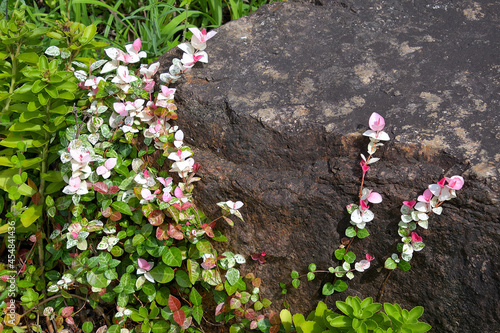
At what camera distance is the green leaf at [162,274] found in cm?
185

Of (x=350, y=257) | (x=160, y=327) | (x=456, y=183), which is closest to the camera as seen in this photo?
(x=456, y=183)

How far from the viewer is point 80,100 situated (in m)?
2.10

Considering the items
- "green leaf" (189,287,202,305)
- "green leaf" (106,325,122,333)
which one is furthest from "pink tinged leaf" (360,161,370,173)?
"green leaf" (106,325,122,333)

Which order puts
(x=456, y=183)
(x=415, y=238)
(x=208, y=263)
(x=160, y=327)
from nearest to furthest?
1. (x=456, y=183)
2. (x=415, y=238)
3. (x=208, y=263)
4. (x=160, y=327)

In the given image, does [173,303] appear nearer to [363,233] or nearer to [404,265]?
[363,233]

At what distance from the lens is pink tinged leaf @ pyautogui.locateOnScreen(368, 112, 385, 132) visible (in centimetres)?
159

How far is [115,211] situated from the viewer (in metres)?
1.86

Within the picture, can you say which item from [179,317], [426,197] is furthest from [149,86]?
[426,197]

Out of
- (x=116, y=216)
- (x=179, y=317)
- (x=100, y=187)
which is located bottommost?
(x=179, y=317)

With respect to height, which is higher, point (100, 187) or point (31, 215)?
point (100, 187)

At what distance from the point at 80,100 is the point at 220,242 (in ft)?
3.18

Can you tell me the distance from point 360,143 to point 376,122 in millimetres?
104

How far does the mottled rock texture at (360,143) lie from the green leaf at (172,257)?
22 centimetres

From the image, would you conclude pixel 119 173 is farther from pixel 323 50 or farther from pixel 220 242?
pixel 323 50
